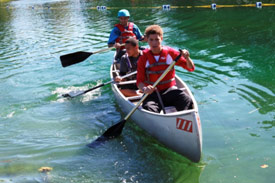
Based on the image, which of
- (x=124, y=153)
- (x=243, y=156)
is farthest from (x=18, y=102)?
(x=243, y=156)

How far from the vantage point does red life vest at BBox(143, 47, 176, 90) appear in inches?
198

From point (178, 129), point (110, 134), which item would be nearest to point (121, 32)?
point (110, 134)

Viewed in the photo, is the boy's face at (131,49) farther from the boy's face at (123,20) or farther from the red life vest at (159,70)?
the boy's face at (123,20)

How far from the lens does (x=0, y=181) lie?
4.47 meters

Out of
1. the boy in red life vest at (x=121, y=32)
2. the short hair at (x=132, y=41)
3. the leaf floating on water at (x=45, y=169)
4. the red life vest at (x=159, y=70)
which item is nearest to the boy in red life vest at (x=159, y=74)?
the red life vest at (x=159, y=70)

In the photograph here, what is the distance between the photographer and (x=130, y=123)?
606 centimetres

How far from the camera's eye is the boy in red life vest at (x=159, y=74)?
15.9 ft

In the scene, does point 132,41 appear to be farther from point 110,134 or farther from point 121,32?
point 121,32

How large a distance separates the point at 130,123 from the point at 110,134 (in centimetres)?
70

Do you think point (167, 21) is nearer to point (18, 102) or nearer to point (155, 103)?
point (18, 102)

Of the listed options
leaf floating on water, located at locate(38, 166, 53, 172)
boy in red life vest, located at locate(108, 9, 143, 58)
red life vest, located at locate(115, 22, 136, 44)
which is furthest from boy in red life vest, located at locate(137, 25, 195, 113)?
red life vest, located at locate(115, 22, 136, 44)

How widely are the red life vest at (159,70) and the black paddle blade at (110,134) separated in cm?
90

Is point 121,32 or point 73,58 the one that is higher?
point 121,32

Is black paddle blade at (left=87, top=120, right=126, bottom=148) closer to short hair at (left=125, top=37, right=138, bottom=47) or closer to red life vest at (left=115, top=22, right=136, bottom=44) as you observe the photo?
short hair at (left=125, top=37, right=138, bottom=47)
